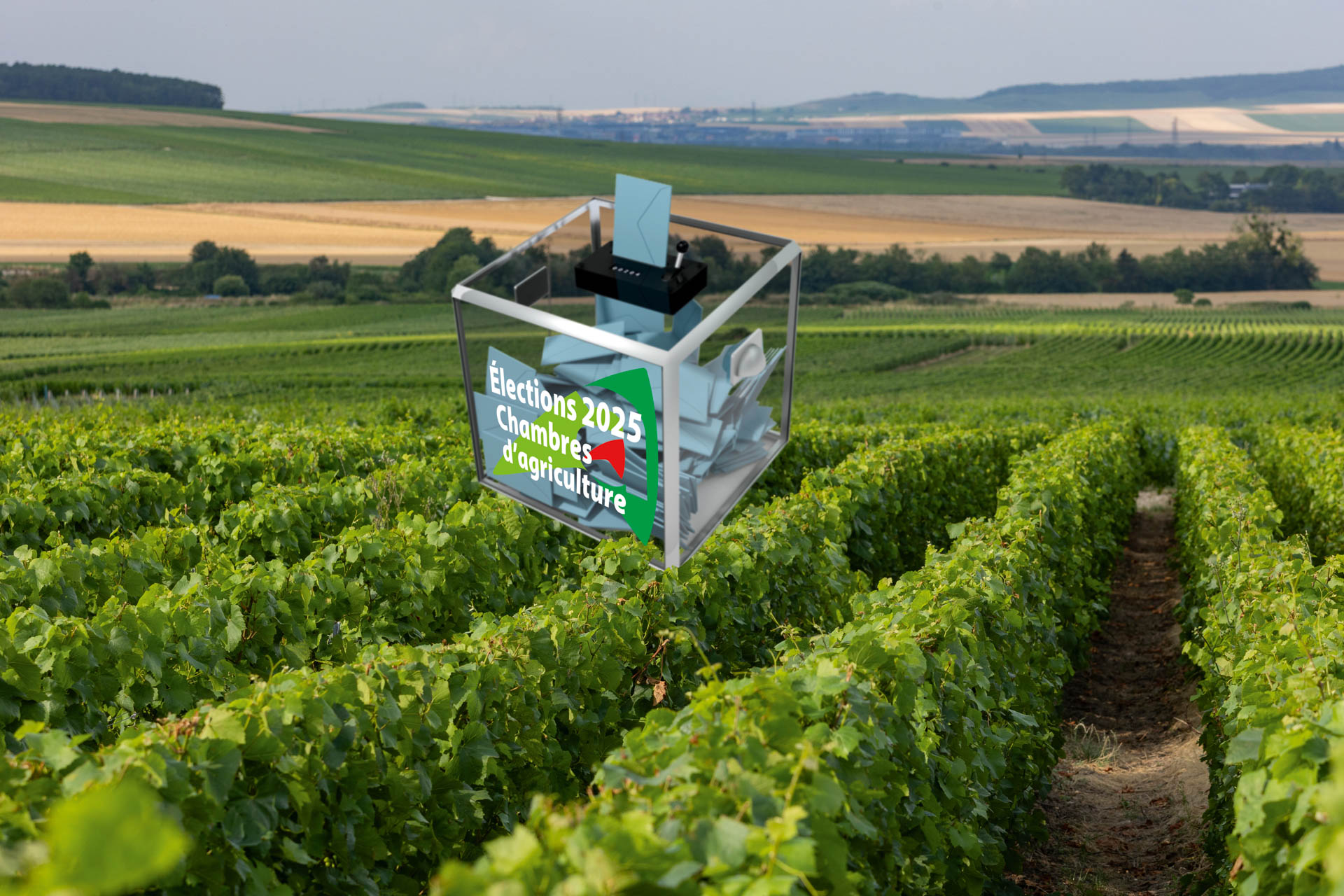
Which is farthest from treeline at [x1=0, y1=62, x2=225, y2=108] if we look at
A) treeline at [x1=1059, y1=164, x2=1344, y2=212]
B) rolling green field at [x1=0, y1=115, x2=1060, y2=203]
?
treeline at [x1=1059, y1=164, x2=1344, y2=212]

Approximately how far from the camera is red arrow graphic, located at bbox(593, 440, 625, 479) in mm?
3770

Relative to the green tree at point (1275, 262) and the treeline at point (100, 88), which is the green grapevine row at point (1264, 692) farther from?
the treeline at point (100, 88)

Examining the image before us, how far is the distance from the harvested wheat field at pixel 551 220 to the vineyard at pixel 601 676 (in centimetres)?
4727

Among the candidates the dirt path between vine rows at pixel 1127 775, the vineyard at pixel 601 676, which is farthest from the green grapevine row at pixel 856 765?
the dirt path between vine rows at pixel 1127 775

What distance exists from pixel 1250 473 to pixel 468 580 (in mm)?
8683

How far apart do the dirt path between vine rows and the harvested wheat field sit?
46952 millimetres

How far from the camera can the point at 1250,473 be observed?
9.95 metres

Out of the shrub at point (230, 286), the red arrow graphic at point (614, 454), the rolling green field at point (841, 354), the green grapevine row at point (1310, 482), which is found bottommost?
the rolling green field at point (841, 354)

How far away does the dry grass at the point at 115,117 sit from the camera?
10256 centimetres

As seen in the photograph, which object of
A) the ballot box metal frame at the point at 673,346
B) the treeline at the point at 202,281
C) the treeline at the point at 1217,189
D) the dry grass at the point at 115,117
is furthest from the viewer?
the treeline at the point at 1217,189

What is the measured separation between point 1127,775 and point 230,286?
254 ft

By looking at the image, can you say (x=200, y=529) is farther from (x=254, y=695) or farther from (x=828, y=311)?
(x=828, y=311)

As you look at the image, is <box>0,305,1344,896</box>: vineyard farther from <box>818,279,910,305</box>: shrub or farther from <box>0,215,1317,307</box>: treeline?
<box>818,279,910,305</box>: shrub

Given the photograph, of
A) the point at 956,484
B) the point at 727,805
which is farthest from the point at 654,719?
the point at 956,484
